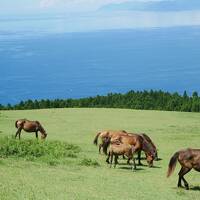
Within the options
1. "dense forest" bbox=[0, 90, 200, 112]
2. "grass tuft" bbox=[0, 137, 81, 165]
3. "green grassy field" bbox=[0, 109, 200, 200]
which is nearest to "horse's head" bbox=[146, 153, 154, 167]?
"green grassy field" bbox=[0, 109, 200, 200]

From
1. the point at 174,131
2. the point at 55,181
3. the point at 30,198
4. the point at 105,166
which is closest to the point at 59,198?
the point at 30,198

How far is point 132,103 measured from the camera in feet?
158

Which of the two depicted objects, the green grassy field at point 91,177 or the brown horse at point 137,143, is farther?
the brown horse at point 137,143

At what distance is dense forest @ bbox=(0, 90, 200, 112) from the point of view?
4645 cm

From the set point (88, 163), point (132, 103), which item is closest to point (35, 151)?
point (88, 163)

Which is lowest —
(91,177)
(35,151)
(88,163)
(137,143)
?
(91,177)

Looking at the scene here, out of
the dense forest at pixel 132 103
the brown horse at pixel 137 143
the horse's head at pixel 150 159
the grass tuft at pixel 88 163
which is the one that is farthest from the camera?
the dense forest at pixel 132 103

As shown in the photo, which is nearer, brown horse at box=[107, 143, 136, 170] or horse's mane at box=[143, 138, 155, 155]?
brown horse at box=[107, 143, 136, 170]

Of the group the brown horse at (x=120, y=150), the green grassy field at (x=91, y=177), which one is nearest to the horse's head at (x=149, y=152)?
the green grassy field at (x=91, y=177)

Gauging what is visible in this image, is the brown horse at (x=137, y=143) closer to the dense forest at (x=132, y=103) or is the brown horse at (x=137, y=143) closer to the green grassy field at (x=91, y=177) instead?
the green grassy field at (x=91, y=177)

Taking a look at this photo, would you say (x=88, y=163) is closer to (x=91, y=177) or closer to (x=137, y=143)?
(x=137, y=143)

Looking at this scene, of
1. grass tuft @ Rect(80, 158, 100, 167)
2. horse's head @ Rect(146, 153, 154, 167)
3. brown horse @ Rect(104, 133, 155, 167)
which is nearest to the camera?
grass tuft @ Rect(80, 158, 100, 167)

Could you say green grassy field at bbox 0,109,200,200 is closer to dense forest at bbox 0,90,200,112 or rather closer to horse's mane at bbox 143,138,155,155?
horse's mane at bbox 143,138,155,155

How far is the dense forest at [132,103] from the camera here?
4645 cm
